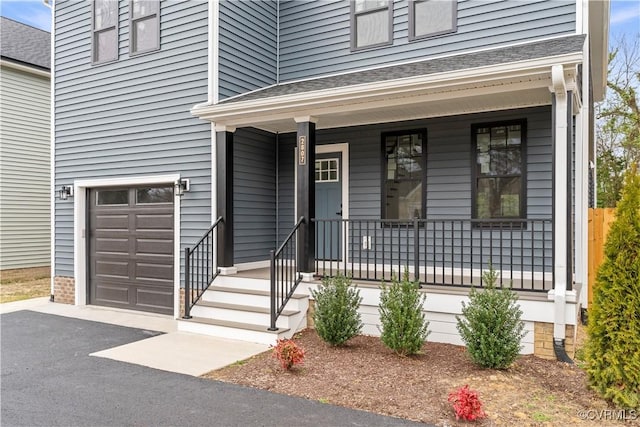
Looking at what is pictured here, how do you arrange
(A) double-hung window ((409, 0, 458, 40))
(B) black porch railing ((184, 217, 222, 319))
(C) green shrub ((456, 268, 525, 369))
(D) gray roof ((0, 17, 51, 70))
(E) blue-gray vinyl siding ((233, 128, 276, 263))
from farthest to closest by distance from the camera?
(D) gray roof ((0, 17, 51, 70))
(E) blue-gray vinyl siding ((233, 128, 276, 263))
(A) double-hung window ((409, 0, 458, 40))
(B) black porch railing ((184, 217, 222, 319))
(C) green shrub ((456, 268, 525, 369))

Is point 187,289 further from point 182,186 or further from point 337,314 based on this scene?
point 337,314

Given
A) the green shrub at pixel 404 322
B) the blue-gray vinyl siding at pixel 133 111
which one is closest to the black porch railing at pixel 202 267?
the blue-gray vinyl siding at pixel 133 111

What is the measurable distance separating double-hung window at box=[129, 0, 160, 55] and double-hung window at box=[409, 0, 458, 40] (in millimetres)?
4359

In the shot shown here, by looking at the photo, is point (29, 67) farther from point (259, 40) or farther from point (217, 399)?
point (217, 399)

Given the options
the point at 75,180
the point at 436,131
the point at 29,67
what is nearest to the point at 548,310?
the point at 436,131

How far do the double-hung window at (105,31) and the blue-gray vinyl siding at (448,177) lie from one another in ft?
11.9

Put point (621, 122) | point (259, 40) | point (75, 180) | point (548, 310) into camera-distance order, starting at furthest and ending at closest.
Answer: point (621, 122) < point (75, 180) < point (259, 40) < point (548, 310)

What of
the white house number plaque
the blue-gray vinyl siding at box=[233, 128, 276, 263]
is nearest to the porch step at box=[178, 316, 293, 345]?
the blue-gray vinyl siding at box=[233, 128, 276, 263]

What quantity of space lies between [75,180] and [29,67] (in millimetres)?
6240

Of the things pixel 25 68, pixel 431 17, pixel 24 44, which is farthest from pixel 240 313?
pixel 24 44

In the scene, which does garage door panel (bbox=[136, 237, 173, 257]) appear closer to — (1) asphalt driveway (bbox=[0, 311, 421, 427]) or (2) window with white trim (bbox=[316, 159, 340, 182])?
(1) asphalt driveway (bbox=[0, 311, 421, 427])

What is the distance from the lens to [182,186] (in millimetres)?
7496

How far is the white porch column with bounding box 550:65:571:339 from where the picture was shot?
486cm

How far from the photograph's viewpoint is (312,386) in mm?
4258
